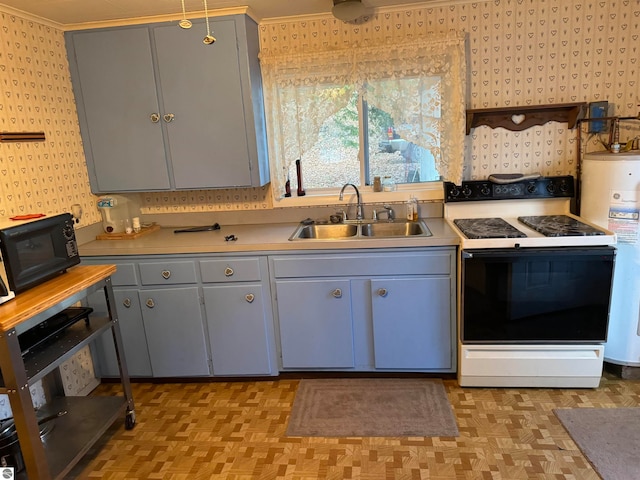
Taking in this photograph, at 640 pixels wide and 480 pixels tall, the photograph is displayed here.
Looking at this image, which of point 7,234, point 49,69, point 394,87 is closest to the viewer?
point 7,234

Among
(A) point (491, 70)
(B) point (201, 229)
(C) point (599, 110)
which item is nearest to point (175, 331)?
(B) point (201, 229)

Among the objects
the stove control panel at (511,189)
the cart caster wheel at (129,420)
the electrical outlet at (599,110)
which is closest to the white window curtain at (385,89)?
the stove control panel at (511,189)

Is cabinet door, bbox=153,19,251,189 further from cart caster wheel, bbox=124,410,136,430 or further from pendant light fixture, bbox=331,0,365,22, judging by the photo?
cart caster wheel, bbox=124,410,136,430

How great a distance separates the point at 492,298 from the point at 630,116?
4.73 feet

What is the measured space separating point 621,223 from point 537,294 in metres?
0.59

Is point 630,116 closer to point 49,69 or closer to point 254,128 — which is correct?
point 254,128

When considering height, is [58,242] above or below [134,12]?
below

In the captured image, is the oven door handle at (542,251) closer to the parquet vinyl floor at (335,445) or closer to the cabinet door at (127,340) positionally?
the parquet vinyl floor at (335,445)

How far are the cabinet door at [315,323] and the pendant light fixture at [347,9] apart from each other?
5.05 feet

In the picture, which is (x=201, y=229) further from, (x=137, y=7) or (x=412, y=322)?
(x=412, y=322)

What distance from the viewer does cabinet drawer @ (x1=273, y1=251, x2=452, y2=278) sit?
8.11 ft

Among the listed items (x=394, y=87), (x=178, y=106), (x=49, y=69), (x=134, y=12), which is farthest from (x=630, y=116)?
(x=49, y=69)

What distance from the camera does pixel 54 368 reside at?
194 centimetres

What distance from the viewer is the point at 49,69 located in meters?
2.60
